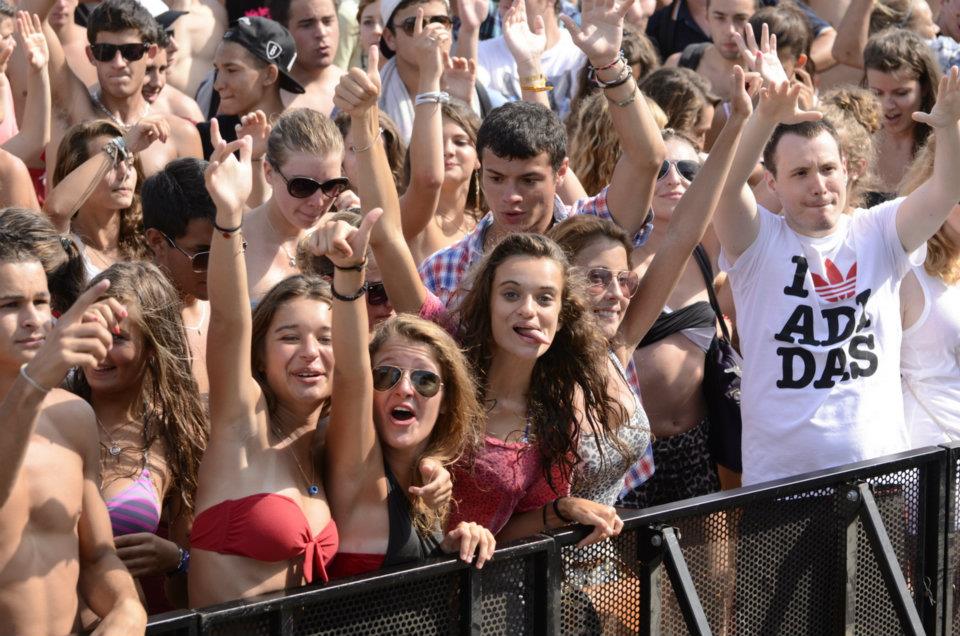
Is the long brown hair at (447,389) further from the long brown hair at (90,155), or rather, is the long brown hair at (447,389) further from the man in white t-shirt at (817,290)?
the long brown hair at (90,155)

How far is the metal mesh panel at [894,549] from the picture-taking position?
11.5 feet

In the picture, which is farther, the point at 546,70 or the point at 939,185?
the point at 546,70

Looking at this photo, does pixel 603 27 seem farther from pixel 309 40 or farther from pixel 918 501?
pixel 309 40

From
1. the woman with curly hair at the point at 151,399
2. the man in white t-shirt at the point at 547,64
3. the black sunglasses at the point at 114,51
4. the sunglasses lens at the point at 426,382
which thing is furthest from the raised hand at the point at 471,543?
the man in white t-shirt at the point at 547,64

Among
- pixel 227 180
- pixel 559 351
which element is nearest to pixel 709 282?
pixel 559 351

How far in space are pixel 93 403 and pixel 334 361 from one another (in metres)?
0.76

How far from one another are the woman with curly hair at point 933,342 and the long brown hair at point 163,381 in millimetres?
2361

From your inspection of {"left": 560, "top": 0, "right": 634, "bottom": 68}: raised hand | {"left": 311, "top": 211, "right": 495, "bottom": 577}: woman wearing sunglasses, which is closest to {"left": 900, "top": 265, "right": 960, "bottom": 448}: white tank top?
{"left": 560, "top": 0, "right": 634, "bottom": 68}: raised hand

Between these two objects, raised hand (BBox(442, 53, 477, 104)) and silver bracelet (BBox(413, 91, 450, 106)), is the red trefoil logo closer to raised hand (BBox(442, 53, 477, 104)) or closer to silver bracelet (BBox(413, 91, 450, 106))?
silver bracelet (BBox(413, 91, 450, 106))

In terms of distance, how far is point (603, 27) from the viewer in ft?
13.7

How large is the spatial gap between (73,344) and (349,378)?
71 cm

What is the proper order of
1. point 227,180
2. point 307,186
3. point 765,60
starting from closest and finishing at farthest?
point 227,180, point 765,60, point 307,186

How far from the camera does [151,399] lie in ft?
10.7

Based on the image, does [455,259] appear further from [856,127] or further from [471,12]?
[471,12]
